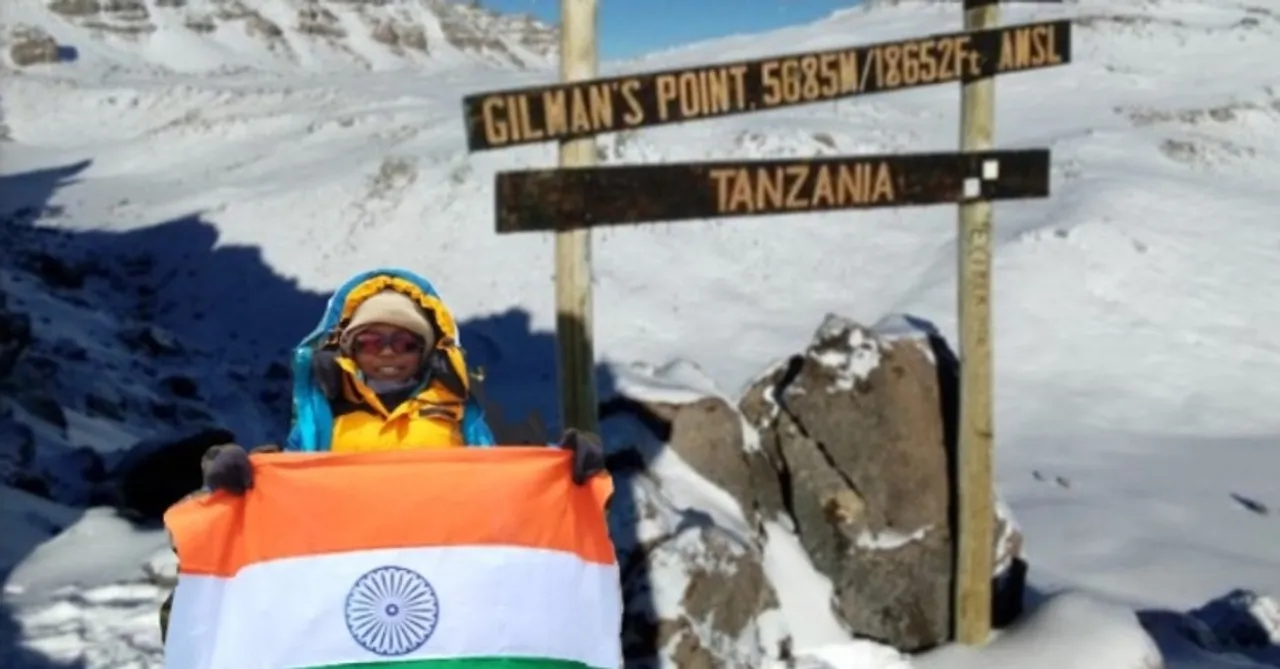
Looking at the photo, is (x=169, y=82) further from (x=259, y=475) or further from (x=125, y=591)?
(x=259, y=475)

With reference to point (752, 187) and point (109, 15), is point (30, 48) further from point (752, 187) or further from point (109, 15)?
point (752, 187)

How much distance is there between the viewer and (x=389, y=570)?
13.6ft

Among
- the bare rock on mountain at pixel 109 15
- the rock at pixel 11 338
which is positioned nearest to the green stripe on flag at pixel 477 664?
the rock at pixel 11 338

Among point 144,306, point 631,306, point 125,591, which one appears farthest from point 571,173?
point 144,306

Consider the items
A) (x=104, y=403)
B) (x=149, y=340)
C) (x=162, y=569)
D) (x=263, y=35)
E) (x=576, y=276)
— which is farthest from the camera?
(x=263, y=35)

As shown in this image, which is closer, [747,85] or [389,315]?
[389,315]

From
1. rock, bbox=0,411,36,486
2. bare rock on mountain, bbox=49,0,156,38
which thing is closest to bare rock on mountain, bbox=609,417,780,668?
rock, bbox=0,411,36,486

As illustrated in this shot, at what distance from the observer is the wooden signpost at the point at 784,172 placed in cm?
657

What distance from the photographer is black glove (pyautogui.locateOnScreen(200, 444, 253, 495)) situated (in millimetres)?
4086

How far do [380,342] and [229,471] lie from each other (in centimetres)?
69

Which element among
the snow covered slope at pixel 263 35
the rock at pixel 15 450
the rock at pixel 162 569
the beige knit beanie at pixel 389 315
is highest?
the snow covered slope at pixel 263 35

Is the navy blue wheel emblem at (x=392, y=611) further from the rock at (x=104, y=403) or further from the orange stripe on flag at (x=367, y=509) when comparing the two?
the rock at (x=104, y=403)

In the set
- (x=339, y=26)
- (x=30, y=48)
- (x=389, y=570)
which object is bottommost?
(x=389, y=570)

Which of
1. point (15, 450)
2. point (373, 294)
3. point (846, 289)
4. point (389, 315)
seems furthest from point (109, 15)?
point (389, 315)
